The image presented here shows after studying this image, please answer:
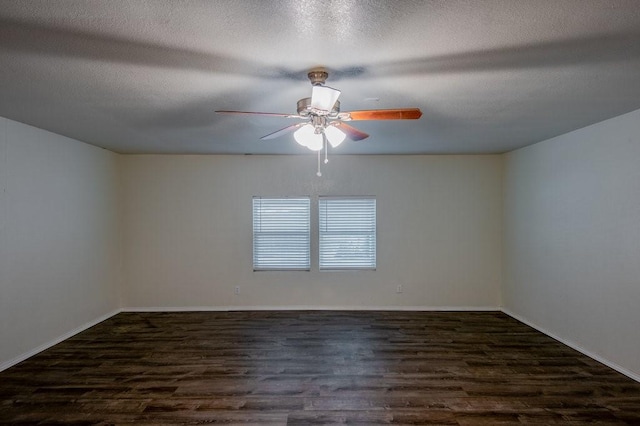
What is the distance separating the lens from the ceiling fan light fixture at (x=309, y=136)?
2402 mm

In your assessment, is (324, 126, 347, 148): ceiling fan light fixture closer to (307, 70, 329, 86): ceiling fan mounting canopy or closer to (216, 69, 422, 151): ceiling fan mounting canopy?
(216, 69, 422, 151): ceiling fan mounting canopy

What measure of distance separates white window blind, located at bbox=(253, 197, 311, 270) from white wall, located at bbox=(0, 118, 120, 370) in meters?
2.11

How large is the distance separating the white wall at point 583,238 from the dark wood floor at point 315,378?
33cm

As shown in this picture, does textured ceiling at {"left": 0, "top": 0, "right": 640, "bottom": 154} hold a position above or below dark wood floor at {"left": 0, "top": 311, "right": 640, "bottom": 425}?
above

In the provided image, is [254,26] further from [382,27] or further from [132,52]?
[132,52]

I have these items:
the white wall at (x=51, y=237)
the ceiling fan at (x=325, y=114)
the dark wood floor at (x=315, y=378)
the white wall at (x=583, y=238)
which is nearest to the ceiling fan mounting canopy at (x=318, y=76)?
the ceiling fan at (x=325, y=114)

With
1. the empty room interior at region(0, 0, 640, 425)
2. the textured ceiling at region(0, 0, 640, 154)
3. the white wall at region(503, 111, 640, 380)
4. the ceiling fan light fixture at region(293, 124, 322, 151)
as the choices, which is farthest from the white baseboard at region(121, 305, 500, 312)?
the ceiling fan light fixture at region(293, 124, 322, 151)

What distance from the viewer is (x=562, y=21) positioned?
1.58m

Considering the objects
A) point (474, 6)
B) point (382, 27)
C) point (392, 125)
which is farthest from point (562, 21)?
point (392, 125)

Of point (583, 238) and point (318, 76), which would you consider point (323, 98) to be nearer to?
point (318, 76)

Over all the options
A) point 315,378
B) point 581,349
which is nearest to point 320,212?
point 315,378

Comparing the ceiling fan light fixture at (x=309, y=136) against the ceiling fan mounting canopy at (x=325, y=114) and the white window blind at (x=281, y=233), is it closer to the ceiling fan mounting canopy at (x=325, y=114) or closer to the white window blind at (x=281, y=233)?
the ceiling fan mounting canopy at (x=325, y=114)

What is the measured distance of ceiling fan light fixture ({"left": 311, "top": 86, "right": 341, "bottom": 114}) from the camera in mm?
1905

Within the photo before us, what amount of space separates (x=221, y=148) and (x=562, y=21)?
13.0 ft
